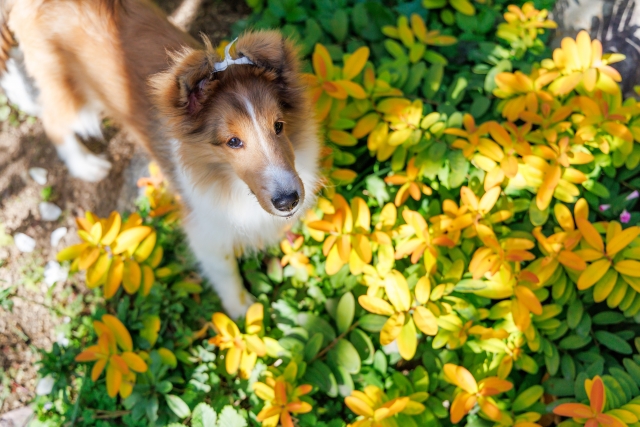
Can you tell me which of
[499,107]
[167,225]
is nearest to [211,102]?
[167,225]

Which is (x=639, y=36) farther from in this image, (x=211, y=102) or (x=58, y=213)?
(x=58, y=213)

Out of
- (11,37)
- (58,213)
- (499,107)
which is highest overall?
(11,37)

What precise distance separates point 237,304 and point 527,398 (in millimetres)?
1676

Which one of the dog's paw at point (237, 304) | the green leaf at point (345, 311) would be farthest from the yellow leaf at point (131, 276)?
the green leaf at point (345, 311)

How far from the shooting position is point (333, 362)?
279 centimetres

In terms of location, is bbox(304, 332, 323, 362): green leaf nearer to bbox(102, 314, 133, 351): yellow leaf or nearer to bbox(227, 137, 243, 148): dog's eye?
bbox(102, 314, 133, 351): yellow leaf

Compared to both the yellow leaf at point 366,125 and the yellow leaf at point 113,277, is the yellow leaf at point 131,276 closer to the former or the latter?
the yellow leaf at point 113,277

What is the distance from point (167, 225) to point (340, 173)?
1217mm

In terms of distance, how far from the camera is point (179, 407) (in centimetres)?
270

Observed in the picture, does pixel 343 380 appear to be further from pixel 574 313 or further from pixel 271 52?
pixel 271 52

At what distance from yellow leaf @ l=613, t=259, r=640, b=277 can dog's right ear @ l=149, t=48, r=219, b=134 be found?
2.06 meters

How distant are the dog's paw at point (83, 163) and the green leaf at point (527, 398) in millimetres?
3115

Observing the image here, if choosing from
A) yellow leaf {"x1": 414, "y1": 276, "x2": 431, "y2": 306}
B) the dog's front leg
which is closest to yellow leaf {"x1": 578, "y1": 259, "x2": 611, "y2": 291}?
yellow leaf {"x1": 414, "y1": 276, "x2": 431, "y2": 306}

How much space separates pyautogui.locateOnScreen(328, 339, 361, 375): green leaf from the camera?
2729 millimetres
